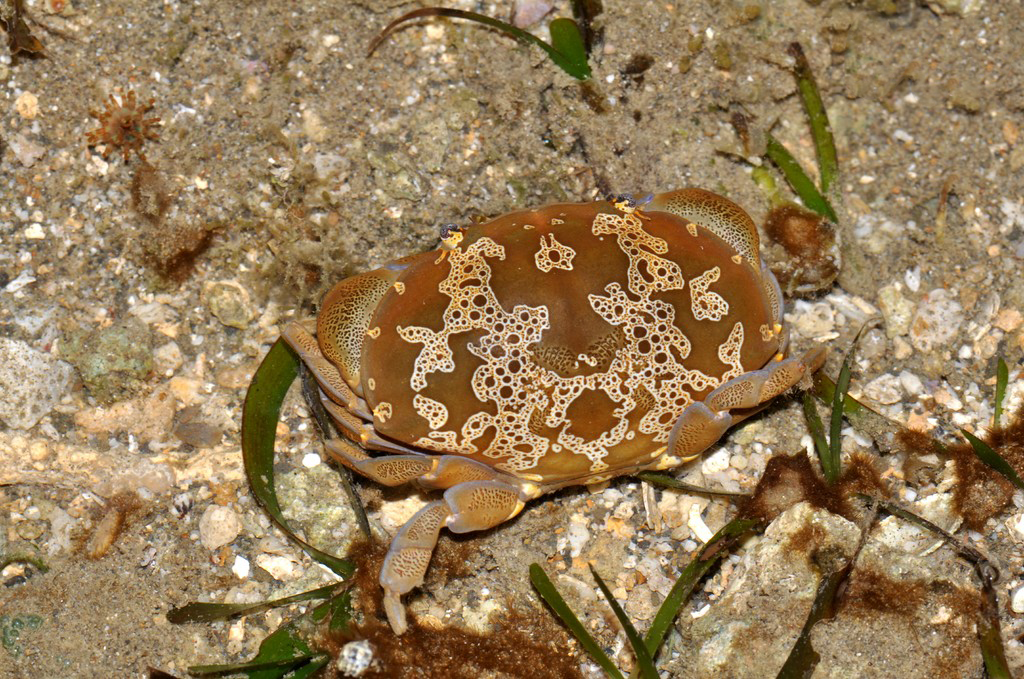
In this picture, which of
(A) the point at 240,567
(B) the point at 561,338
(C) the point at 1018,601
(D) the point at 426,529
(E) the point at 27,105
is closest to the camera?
(B) the point at 561,338

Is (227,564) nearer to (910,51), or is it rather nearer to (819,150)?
(819,150)

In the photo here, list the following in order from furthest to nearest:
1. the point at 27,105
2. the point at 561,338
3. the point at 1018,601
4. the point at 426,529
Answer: the point at 27,105 < the point at 1018,601 < the point at 426,529 < the point at 561,338

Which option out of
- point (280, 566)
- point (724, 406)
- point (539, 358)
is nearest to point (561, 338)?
point (539, 358)

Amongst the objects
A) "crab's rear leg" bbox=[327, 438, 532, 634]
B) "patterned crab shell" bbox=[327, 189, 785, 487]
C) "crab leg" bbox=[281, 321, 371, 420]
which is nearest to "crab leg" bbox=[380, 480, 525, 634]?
"crab's rear leg" bbox=[327, 438, 532, 634]

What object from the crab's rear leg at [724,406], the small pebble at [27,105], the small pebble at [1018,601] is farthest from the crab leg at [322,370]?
the small pebble at [1018,601]

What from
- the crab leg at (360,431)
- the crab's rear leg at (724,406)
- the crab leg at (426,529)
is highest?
the crab's rear leg at (724,406)

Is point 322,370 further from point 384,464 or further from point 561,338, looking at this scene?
point 561,338

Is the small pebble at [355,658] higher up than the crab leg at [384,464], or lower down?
lower down

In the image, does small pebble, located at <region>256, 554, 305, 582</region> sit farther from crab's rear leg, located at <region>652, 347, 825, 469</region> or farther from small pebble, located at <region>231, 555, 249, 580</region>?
crab's rear leg, located at <region>652, 347, 825, 469</region>

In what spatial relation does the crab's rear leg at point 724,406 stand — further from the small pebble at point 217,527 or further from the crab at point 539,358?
the small pebble at point 217,527
